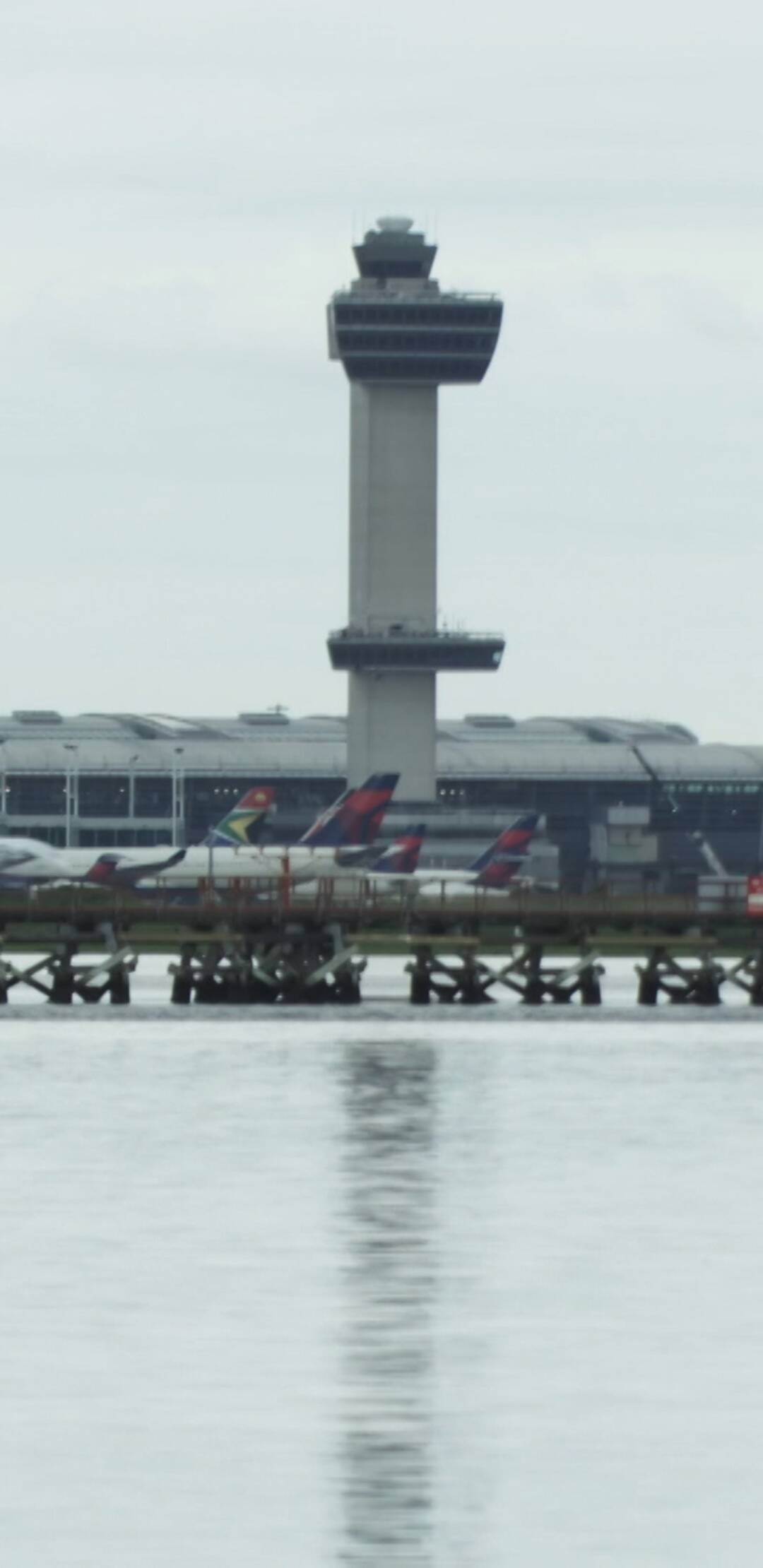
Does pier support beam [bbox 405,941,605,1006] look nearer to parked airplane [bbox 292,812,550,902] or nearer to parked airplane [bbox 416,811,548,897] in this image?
parked airplane [bbox 292,812,550,902]

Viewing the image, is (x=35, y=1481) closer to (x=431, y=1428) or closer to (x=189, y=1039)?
(x=431, y=1428)

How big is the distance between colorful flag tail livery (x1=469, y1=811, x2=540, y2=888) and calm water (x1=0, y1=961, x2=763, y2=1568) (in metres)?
97.4

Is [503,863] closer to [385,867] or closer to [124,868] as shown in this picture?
[385,867]

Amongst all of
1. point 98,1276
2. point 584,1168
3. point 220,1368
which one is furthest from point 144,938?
point 220,1368

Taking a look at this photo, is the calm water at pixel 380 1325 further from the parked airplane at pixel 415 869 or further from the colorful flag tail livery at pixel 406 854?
the colorful flag tail livery at pixel 406 854

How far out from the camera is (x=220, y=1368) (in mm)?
31953

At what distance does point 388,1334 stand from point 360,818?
126 m

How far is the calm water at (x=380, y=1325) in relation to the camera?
25328 millimetres

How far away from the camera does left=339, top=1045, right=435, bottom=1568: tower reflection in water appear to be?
82.7 ft

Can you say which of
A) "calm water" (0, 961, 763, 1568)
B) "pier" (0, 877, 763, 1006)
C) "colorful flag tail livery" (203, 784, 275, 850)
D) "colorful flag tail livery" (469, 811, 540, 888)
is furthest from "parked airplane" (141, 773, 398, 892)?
"calm water" (0, 961, 763, 1568)

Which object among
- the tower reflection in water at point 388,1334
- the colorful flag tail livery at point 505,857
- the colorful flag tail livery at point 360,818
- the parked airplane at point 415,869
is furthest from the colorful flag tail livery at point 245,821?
the tower reflection in water at point 388,1334

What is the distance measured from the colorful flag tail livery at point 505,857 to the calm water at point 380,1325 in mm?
97391

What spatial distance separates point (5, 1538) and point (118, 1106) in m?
37.9

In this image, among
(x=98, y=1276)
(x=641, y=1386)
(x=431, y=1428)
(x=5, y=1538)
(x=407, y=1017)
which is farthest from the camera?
(x=407, y=1017)
